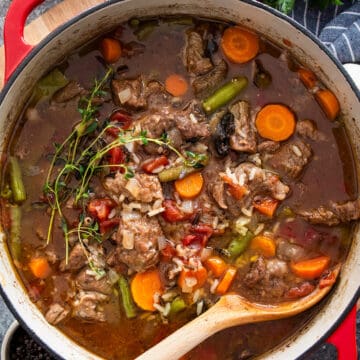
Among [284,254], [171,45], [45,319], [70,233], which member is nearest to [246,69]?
[171,45]

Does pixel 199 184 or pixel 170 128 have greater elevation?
pixel 170 128

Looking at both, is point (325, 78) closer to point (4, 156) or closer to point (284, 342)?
point (284, 342)

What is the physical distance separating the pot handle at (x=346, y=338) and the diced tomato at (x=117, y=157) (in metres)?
1.49

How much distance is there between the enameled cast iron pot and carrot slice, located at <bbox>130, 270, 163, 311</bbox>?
46 centimetres

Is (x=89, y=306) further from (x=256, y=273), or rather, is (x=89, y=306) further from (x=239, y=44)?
(x=239, y=44)

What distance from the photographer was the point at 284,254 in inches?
168

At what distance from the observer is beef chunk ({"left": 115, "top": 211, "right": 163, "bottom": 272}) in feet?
13.5

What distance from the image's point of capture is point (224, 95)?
13.8 feet

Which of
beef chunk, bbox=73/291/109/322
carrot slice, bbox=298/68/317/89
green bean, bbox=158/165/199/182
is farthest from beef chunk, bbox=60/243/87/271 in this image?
carrot slice, bbox=298/68/317/89

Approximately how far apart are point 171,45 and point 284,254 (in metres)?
1.39

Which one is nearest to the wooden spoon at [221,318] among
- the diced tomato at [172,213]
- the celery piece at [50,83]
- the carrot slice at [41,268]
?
the diced tomato at [172,213]

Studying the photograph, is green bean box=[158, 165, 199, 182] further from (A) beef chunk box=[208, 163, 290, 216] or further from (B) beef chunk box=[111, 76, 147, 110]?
(B) beef chunk box=[111, 76, 147, 110]

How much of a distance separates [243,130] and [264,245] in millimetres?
683

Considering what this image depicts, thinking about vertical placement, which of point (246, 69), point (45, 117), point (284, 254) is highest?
point (246, 69)
